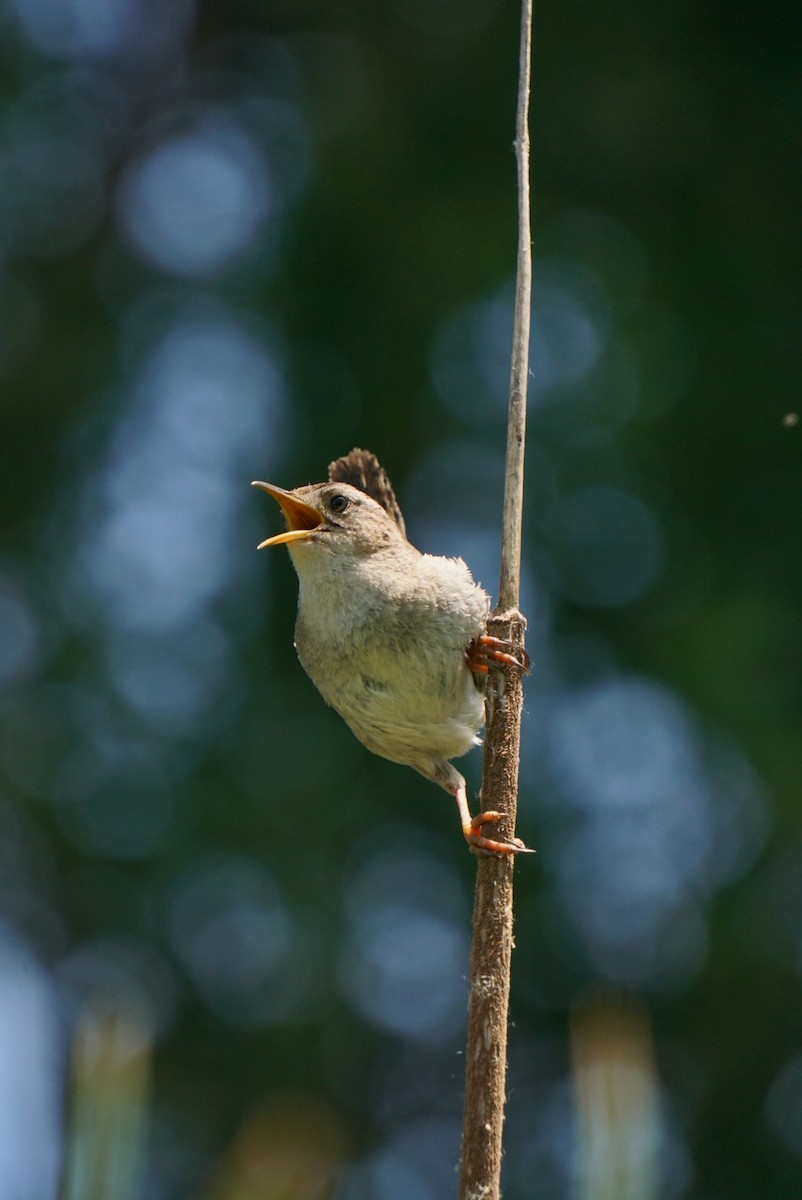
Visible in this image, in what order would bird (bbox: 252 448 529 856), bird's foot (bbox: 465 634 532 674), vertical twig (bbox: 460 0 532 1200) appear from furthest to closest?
bird (bbox: 252 448 529 856) → bird's foot (bbox: 465 634 532 674) → vertical twig (bbox: 460 0 532 1200)

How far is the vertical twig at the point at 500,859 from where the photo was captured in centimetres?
155

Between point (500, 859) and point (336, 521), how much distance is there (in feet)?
6.13

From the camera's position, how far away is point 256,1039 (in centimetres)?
848

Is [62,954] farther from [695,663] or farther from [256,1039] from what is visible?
[695,663]

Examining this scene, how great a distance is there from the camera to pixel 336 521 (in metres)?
3.72

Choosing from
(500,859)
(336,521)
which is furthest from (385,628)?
(500,859)

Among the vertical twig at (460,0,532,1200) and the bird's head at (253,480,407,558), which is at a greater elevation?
the bird's head at (253,480,407,558)

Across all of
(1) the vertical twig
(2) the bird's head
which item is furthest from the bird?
(1) the vertical twig

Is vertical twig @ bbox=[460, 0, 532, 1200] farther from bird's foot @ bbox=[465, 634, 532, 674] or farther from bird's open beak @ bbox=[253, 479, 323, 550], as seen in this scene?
bird's open beak @ bbox=[253, 479, 323, 550]

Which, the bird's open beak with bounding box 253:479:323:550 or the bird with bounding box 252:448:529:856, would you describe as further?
the bird's open beak with bounding box 253:479:323:550

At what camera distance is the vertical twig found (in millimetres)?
1554

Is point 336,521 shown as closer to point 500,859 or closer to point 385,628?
point 385,628

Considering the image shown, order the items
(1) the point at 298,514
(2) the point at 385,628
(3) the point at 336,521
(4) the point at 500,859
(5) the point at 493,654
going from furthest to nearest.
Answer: (1) the point at 298,514 < (3) the point at 336,521 < (2) the point at 385,628 < (5) the point at 493,654 < (4) the point at 500,859

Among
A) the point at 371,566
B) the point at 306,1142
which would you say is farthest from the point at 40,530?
the point at 306,1142
